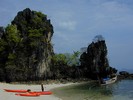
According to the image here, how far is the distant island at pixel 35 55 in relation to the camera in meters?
85.8

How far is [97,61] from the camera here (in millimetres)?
101688

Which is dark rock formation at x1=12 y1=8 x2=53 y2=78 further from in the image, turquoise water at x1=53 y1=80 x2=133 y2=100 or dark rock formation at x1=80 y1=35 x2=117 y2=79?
turquoise water at x1=53 y1=80 x2=133 y2=100

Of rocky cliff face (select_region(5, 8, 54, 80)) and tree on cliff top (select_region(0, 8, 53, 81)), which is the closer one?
tree on cliff top (select_region(0, 8, 53, 81))

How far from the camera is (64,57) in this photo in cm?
10469

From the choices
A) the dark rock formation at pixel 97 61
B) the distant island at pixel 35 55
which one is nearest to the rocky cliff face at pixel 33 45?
the distant island at pixel 35 55

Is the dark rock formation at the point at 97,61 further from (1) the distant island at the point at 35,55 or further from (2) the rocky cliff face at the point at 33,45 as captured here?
(2) the rocky cliff face at the point at 33,45

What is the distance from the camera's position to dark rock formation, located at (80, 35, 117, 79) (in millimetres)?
101562

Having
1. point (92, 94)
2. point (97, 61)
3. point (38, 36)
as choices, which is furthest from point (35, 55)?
point (92, 94)

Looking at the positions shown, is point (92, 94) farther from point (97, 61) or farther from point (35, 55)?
point (97, 61)

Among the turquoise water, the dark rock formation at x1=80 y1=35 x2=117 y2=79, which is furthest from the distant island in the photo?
the turquoise water

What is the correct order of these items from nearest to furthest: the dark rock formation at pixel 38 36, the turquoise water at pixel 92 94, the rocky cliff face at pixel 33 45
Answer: the turquoise water at pixel 92 94, the rocky cliff face at pixel 33 45, the dark rock formation at pixel 38 36

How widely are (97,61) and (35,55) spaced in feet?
79.4

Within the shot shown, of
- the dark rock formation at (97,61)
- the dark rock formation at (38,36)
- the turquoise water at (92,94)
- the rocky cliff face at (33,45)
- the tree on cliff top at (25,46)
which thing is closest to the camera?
the turquoise water at (92,94)

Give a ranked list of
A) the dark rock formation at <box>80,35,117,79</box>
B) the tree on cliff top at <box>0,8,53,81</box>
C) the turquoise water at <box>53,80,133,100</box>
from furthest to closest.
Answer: the dark rock formation at <box>80,35,117,79</box>
the tree on cliff top at <box>0,8,53,81</box>
the turquoise water at <box>53,80,133,100</box>
